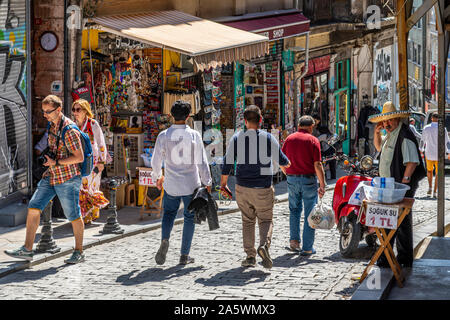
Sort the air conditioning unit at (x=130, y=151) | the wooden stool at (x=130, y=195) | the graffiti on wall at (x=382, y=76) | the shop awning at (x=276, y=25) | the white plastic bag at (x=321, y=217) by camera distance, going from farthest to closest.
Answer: the graffiti on wall at (x=382, y=76) < the shop awning at (x=276, y=25) < the air conditioning unit at (x=130, y=151) < the wooden stool at (x=130, y=195) < the white plastic bag at (x=321, y=217)

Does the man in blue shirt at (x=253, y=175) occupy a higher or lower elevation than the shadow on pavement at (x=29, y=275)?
higher

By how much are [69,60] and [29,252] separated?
15.1 feet

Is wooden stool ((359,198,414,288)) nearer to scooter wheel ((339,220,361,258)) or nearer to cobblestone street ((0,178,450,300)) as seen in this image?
cobblestone street ((0,178,450,300))

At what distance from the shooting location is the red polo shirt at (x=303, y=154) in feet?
30.9

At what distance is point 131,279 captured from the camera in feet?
26.2

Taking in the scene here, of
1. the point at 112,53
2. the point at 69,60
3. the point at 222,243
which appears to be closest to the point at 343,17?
the point at 112,53

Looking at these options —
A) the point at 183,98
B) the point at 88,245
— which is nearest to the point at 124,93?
the point at 183,98

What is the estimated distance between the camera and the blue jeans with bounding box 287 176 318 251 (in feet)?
31.0

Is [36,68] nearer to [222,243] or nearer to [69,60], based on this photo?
[69,60]

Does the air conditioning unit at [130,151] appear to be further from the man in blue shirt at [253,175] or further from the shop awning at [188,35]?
the man in blue shirt at [253,175]

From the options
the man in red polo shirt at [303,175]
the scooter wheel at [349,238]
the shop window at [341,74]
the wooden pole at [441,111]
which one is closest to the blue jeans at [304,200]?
the man in red polo shirt at [303,175]

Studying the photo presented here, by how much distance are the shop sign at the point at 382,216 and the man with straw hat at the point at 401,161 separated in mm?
739

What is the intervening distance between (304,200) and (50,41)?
16.8 ft

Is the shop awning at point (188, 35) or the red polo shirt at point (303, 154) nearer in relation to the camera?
the red polo shirt at point (303, 154)
